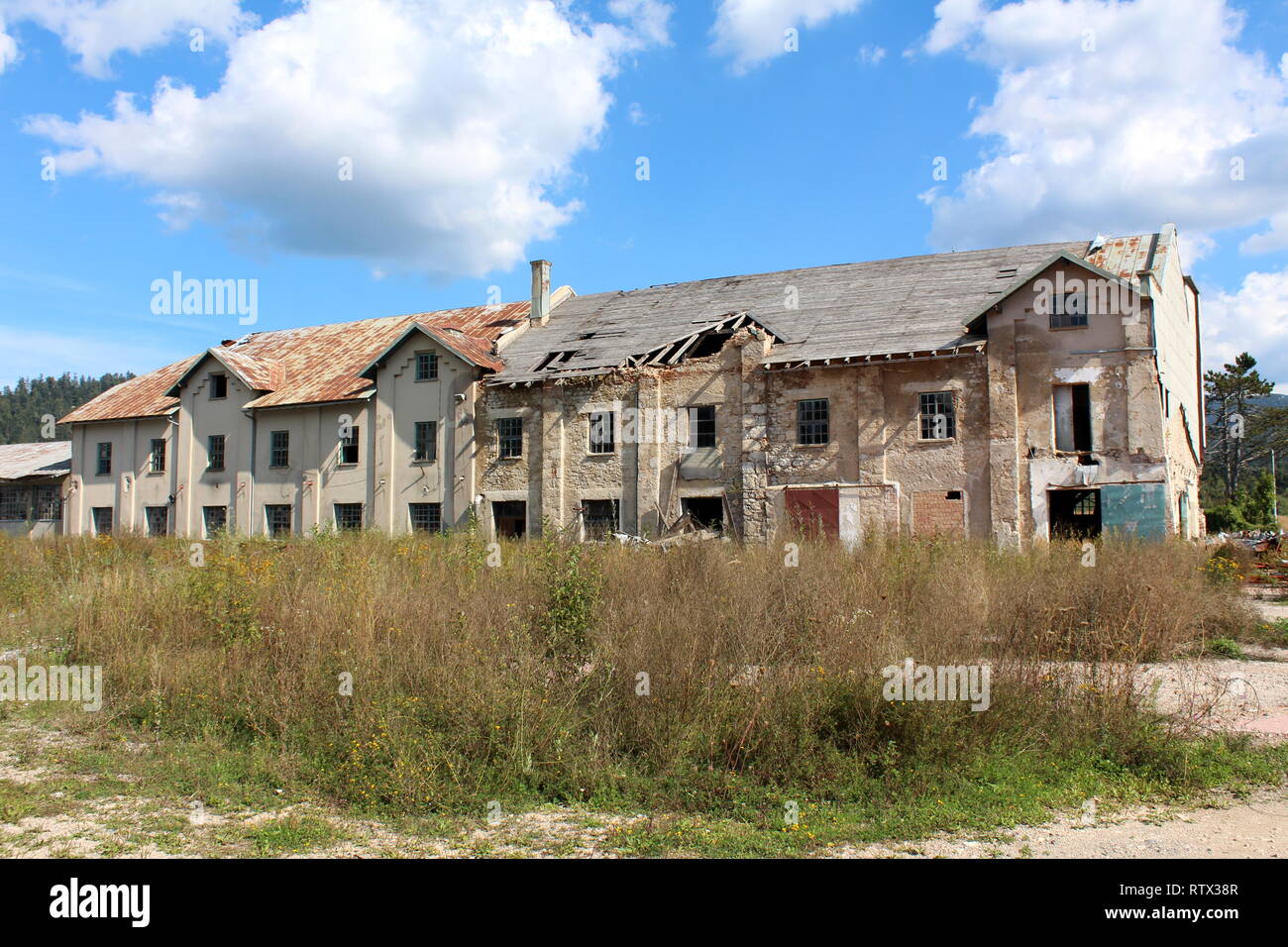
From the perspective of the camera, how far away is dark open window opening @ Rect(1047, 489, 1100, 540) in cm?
2197

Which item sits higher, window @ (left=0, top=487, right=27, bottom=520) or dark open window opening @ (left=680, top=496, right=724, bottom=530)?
window @ (left=0, top=487, right=27, bottom=520)

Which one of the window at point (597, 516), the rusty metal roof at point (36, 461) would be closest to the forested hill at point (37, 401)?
the rusty metal roof at point (36, 461)

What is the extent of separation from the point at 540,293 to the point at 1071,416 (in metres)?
17.7

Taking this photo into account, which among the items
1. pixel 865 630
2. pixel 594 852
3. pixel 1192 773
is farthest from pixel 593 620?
pixel 1192 773

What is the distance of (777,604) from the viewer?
9602 millimetres

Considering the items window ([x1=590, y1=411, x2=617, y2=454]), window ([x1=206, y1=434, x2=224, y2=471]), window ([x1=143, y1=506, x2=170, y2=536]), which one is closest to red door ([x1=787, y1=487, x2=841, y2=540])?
window ([x1=590, y1=411, x2=617, y2=454])

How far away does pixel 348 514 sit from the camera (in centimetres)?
2994

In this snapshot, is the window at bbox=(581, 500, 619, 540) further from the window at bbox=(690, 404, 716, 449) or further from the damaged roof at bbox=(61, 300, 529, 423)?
the damaged roof at bbox=(61, 300, 529, 423)

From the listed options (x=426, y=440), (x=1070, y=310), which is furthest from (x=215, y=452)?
(x=1070, y=310)

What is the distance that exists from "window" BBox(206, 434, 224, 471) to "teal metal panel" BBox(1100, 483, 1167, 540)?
28.8 meters

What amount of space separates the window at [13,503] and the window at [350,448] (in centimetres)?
1745

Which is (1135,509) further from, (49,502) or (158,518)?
(49,502)

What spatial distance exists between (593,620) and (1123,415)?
17.5 m
